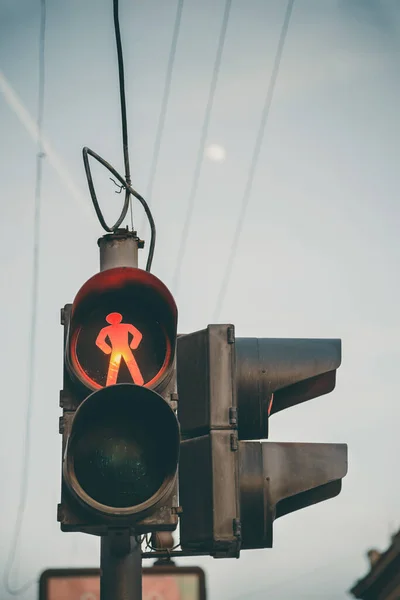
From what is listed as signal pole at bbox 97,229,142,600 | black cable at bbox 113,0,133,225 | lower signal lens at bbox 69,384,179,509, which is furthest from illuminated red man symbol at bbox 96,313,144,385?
black cable at bbox 113,0,133,225

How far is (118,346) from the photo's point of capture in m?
4.36

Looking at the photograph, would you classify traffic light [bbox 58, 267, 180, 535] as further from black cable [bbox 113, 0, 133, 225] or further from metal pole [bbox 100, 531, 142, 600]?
black cable [bbox 113, 0, 133, 225]

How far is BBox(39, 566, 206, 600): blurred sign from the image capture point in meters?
Result: 5.38

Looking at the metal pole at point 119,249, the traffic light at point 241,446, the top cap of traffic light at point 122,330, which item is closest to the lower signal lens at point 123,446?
the top cap of traffic light at point 122,330

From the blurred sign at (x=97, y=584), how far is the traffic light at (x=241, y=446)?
758mm

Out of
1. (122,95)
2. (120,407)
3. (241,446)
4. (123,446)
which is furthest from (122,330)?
(122,95)

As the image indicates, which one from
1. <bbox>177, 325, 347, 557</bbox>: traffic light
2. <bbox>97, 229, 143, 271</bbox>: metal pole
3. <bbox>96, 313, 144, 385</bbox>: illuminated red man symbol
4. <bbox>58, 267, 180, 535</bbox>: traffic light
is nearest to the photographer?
<bbox>58, 267, 180, 535</bbox>: traffic light

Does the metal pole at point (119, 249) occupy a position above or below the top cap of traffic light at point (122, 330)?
above

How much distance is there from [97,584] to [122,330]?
158cm

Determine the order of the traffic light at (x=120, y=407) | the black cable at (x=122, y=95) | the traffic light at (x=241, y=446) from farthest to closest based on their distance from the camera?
the black cable at (x=122, y=95) < the traffic light at (x=241, y=446) < the traffic light at (x=120, y=407)

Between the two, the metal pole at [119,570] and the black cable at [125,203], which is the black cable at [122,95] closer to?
the black cable at [125,203]

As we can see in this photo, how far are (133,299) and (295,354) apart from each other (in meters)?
0.80

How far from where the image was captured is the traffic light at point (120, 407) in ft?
13.2

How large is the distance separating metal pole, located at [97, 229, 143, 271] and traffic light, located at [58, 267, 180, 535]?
15 centimetres
